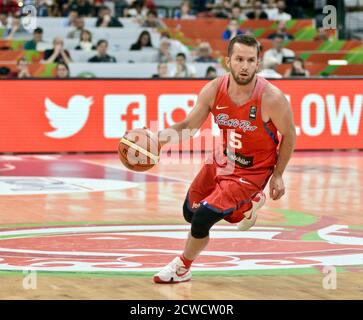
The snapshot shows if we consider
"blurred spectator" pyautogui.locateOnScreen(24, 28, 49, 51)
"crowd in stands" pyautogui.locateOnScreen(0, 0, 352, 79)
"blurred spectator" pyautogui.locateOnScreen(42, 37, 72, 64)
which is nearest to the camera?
"blurred spectator" pyautogui.locateOnScreen(42, 37, 72, 64)

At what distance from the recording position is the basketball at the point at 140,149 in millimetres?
8133

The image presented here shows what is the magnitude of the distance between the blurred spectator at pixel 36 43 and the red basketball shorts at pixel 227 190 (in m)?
14.8

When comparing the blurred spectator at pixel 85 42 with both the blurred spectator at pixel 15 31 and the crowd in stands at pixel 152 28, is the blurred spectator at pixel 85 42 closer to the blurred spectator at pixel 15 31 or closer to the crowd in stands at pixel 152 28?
the crowd in stands at pixel 152 28

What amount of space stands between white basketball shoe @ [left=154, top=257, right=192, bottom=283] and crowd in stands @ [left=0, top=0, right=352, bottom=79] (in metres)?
12.8

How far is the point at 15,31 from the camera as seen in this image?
24000mm

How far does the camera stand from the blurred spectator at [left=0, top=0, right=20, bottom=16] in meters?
24.8

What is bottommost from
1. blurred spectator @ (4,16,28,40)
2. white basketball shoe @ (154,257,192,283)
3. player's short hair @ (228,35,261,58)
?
white basketball shoe @ (154,257,192,283)

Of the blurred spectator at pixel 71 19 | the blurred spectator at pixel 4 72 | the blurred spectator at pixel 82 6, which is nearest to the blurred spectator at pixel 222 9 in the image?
the blurred spectator at pixel 82 6

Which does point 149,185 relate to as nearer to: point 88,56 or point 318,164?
point 318,164

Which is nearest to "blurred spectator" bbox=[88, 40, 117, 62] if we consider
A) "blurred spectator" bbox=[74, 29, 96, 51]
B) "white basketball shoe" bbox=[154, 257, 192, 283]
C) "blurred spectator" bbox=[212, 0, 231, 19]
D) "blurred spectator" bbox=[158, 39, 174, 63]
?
"blurred spectator" bbox=[74, 29, 96, 51]

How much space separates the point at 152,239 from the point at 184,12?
55.9 feet

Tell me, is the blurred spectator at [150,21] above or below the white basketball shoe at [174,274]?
above

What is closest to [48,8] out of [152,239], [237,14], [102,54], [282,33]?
[102,54]

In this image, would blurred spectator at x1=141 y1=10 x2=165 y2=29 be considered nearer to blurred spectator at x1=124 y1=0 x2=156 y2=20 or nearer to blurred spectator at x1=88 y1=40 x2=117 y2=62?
blurred spectator at x1=124 y1=0 x2=156 y2=20
